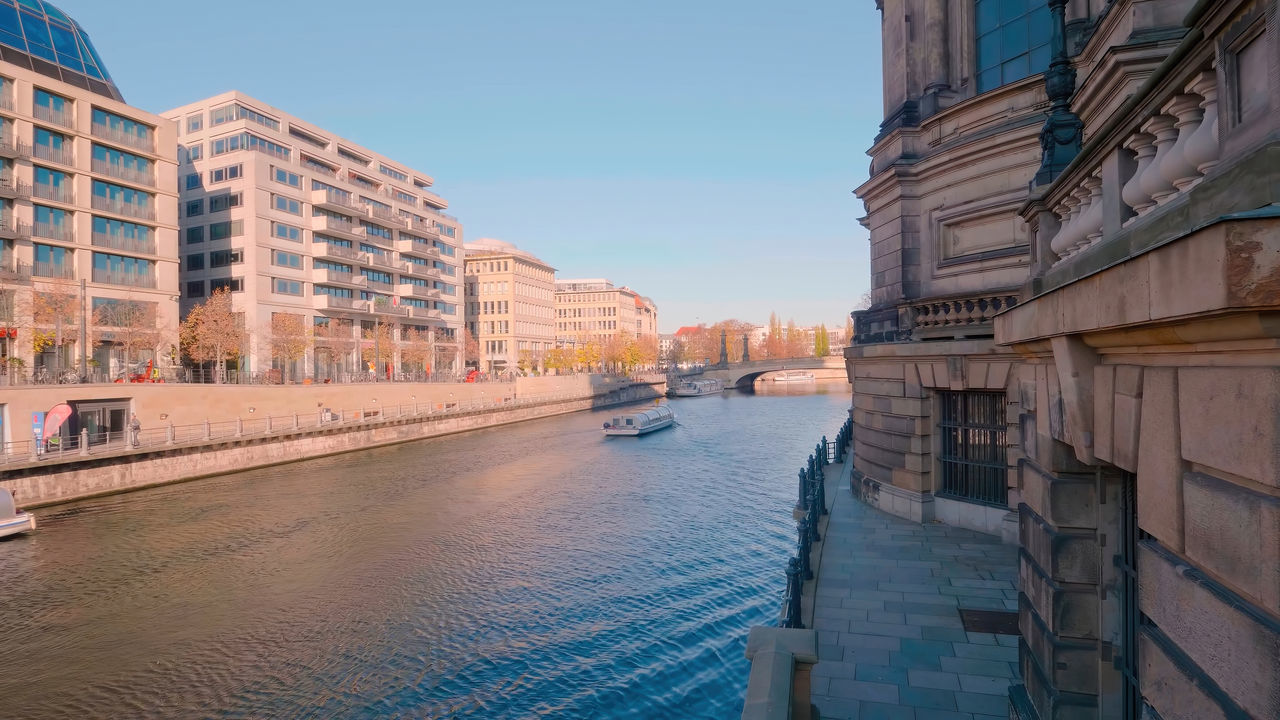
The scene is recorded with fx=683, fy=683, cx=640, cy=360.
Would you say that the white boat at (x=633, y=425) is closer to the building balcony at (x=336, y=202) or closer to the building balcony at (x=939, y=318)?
the building balcony at (x=939, y=318)

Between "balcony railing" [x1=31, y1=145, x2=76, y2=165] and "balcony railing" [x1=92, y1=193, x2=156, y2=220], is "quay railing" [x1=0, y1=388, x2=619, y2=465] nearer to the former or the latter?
"balcony railing" [x1=92, y1=193, x2=156, y2=220]

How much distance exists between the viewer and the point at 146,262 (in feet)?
153

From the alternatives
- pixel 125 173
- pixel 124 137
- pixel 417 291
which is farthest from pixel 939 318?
pixel 417 291

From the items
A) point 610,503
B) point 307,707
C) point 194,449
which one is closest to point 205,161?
point 194,449

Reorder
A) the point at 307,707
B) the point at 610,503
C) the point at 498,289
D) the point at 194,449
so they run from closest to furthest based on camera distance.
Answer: the point at 307,707 → the point at 610,503 → the point at 194,449 → the point at 498,289

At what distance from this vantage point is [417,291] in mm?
73688

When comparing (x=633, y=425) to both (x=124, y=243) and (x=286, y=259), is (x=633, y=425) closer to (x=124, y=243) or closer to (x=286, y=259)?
(x=286, y=259)

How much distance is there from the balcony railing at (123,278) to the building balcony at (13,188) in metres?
5.63

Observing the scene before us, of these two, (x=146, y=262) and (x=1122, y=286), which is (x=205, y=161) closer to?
(x=146, y=262)

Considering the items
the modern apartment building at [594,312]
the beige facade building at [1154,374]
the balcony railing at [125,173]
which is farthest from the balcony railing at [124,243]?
the modern apartment building at [594,312]

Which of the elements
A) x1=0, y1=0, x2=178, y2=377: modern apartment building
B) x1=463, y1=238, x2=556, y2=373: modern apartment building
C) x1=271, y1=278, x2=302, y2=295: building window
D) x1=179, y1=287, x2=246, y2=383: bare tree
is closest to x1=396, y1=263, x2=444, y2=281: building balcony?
Result: x1=271, y1=278, x2=302, y2=295: building window

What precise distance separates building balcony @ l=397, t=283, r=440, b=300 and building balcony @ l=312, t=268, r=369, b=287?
506 centimetres

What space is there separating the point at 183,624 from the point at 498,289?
284 feet

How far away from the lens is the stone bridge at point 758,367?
303ft
